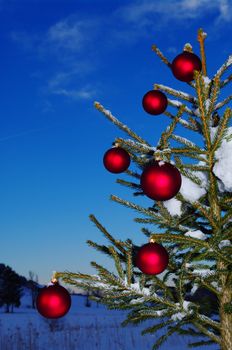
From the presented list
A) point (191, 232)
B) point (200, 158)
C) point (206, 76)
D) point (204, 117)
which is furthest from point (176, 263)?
point (206, 76)

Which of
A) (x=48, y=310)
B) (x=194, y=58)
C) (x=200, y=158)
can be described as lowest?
(x=48, y=310)

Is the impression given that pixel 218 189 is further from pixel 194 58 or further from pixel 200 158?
pixel 194 58

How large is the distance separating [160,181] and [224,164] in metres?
1.28

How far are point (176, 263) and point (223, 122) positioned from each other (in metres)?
1.46

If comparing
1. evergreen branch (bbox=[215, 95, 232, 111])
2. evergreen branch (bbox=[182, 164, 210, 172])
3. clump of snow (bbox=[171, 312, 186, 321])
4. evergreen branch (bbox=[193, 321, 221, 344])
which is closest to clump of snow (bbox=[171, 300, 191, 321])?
clump of snow (bbox=[171, 312, 186, 321])

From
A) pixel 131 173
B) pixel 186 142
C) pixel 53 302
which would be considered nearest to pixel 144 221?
pixel 131 173

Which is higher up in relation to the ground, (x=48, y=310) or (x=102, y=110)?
(x=102, y=110)

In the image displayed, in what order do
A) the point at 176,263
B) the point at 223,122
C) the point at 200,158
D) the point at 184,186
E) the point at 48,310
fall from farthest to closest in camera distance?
the point at 176,263 < the point at 184,186 < the point at 200,158 < the point at 223,122 < the point at 48,310

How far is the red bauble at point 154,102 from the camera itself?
3521 mm

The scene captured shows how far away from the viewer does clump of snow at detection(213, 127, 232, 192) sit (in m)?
3.25

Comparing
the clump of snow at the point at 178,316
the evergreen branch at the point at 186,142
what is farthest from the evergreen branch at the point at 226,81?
the clump of snow at the point at 178,316

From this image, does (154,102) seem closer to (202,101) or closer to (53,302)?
(202,101)

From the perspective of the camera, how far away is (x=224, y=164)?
3279 millimetres

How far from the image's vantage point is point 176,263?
3.80 meters
